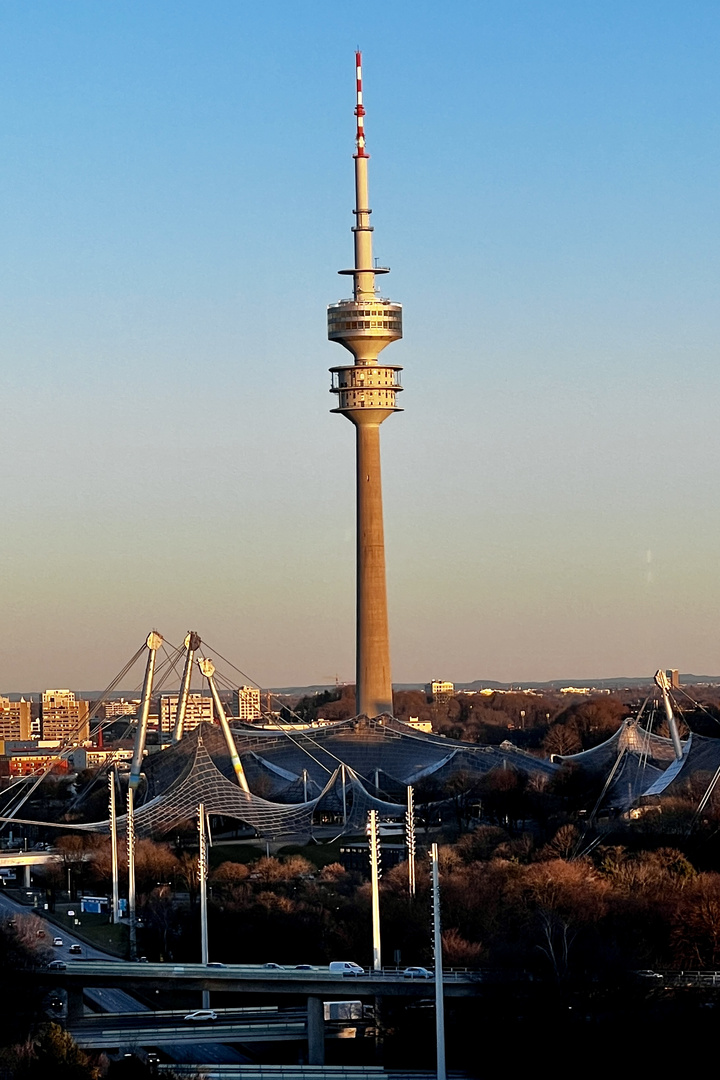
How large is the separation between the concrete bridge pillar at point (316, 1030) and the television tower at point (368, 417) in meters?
56.6

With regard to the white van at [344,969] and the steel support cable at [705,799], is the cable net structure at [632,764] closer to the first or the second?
the steel support cable at [705,799]

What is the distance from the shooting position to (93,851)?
2479 inches

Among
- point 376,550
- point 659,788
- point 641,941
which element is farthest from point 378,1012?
point 376,550

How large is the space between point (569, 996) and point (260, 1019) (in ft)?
20.5

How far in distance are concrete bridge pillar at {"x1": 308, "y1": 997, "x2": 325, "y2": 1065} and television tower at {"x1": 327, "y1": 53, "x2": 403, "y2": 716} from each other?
56579mm

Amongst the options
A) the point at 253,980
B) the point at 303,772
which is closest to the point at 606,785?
the point at 303,772

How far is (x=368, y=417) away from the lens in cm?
9462

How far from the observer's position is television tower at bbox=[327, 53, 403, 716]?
93.9 meters

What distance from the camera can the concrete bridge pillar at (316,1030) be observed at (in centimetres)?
3675

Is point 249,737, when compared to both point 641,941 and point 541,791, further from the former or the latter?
point 641,941

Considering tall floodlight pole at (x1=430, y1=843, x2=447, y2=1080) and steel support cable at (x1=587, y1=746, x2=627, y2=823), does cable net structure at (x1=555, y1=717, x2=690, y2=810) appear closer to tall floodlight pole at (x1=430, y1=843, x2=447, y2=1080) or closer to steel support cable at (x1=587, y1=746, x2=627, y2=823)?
steel support cable at (x1=587, y1=746, x2=627, y2=823)

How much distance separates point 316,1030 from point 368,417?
58.9 meters

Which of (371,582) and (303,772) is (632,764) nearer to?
(303,772)

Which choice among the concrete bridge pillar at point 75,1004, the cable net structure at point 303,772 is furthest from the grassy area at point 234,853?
the concrete bridge pillar at point 75,1004
